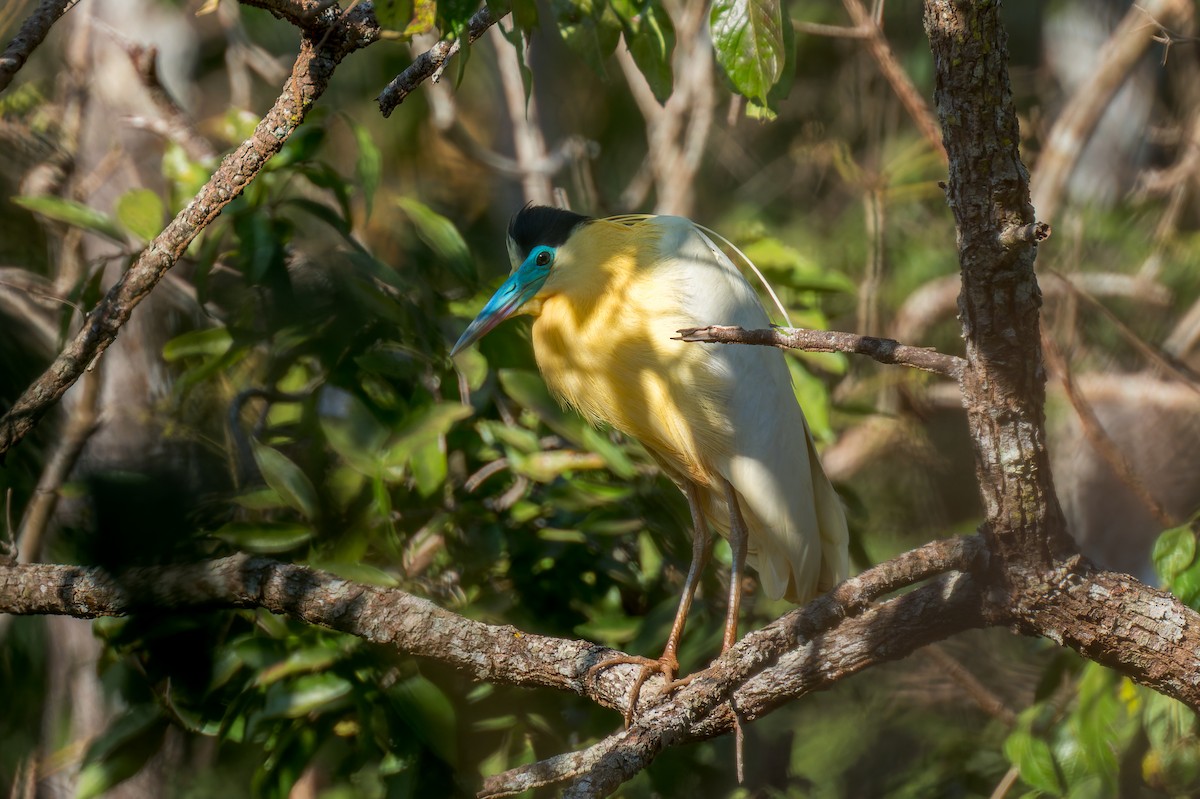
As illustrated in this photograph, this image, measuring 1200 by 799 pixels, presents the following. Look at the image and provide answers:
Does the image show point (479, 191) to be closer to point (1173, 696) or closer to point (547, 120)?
point (547, 120)

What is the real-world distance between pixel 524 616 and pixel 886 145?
2841mm

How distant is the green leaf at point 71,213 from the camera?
191cm

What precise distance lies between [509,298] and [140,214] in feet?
2.33

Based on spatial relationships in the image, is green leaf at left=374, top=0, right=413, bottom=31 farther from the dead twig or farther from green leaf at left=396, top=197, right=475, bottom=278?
the dead twig

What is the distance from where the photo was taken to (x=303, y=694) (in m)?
1.72

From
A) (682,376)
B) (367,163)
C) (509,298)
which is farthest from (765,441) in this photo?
(367,163)

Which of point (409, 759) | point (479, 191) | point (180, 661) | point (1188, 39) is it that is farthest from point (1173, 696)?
point (479, 191)

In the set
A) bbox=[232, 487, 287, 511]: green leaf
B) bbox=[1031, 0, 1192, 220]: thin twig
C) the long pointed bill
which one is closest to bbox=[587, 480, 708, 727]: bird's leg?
the long pointed bill

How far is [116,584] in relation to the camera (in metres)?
1.70

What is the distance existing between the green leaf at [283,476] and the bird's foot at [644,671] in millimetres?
564

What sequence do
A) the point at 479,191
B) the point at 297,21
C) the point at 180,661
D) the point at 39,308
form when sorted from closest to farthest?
the point at 297,21 < the point at 180,661 < the point at 39,308 < the point at 479,191

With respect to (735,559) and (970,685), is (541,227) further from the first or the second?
(970,685)

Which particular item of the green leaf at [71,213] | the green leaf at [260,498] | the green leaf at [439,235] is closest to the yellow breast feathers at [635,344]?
the green leaf at [439,235]

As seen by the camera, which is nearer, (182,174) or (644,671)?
(644,671)
